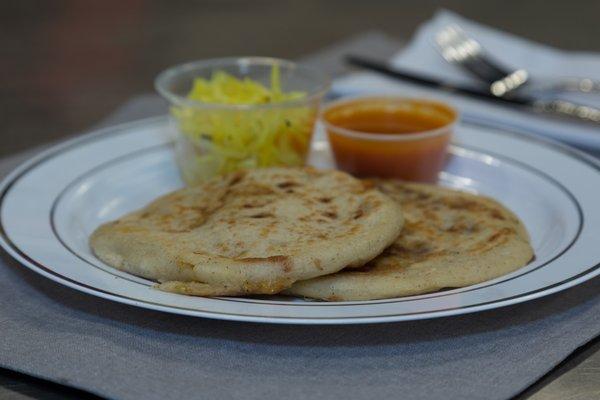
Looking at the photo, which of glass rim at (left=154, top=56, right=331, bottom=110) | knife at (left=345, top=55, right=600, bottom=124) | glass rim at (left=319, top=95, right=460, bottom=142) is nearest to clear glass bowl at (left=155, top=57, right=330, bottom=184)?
glass rim at (left=154, top=56, right=331, bottom=110)

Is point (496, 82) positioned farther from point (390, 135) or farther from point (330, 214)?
point (330, 214)

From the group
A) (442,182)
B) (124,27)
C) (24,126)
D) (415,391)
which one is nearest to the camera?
(415,391)

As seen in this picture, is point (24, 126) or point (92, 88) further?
point (92, 88)

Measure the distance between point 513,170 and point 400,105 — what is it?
542 mm

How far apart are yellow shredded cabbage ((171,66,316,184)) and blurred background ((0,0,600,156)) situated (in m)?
1.16

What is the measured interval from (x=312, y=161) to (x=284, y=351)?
1.50 meters

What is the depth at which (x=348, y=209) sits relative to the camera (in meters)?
2.39

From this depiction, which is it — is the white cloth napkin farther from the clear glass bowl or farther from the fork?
the clear glass bowl

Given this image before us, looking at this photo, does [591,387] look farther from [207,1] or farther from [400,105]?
[207,1]

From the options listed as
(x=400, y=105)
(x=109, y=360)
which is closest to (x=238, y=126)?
(x=400, y=105)

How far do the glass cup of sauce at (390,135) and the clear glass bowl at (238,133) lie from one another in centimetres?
16

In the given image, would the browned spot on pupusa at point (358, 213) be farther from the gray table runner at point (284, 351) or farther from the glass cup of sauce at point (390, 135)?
the glass cup of sauce at point (390, 135)

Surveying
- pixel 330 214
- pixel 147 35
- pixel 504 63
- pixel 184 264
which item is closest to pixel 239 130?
pixel 330 214

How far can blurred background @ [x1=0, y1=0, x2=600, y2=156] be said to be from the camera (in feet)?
14.9
